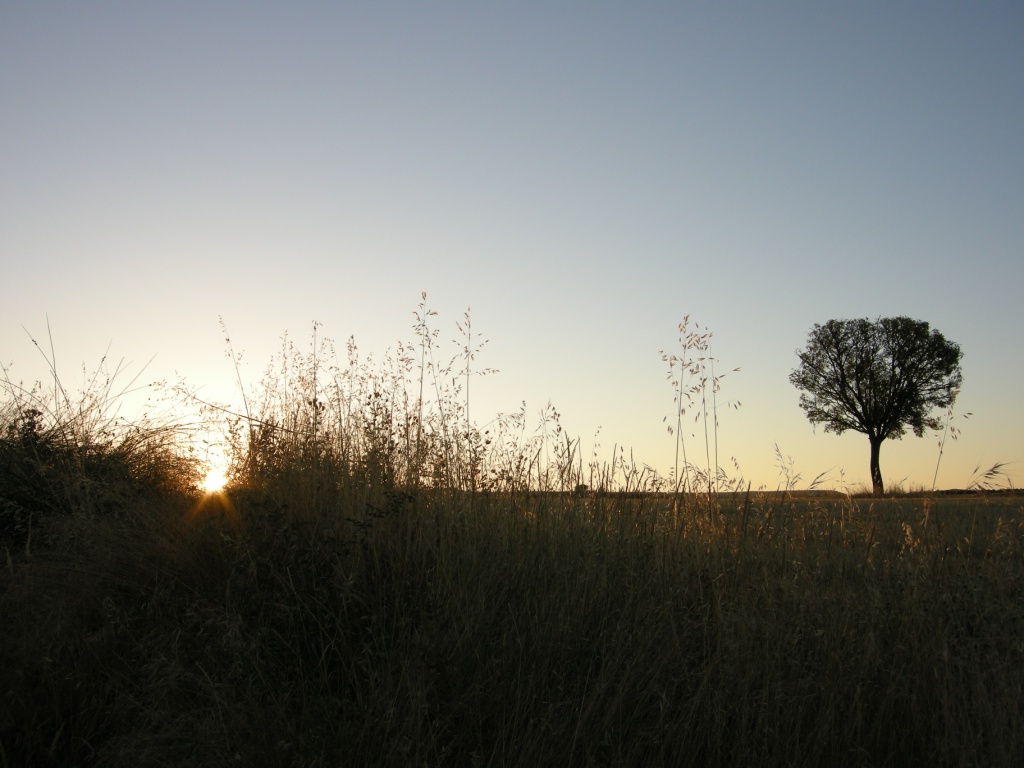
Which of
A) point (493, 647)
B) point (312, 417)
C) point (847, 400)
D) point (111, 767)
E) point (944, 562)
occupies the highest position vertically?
point (847, 400)

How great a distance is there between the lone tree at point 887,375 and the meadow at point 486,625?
3028 centimetres

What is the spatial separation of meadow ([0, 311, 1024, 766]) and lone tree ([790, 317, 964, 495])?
30.3 m

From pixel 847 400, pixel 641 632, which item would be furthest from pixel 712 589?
pixel 847 400

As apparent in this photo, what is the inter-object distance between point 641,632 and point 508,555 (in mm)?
996

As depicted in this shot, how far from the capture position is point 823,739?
3203 millimetres

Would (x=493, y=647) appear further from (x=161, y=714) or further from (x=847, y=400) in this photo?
(x=847, y=400)

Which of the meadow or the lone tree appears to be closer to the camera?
the meadow

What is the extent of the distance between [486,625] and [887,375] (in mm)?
33782

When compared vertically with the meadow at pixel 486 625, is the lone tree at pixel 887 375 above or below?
above

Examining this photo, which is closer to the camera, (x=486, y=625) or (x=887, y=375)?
(x=486, y=625)

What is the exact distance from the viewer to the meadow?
315 centimetres

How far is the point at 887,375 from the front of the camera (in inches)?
1305

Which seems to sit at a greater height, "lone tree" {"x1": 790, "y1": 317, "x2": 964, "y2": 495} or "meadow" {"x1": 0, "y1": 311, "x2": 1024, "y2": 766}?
"lone tree" {"x1": 790, "y1": 317, "x2": 964, "y2": 495}

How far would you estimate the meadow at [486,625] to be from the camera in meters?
3.15
